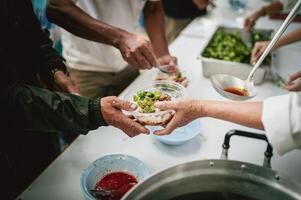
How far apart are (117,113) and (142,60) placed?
17.7 inches

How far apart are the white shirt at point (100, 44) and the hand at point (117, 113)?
1012mm

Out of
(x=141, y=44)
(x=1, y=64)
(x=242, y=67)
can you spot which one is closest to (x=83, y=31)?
(x=141, y=44)

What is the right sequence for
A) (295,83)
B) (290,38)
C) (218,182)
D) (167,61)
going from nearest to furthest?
1. (218,182)
2. (295,83)
3. (290,38)
4. (167,61)

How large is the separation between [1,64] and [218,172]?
3.22ft

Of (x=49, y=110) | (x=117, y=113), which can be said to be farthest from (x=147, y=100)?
(x=49, y=110)

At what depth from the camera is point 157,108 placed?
57.1 inches

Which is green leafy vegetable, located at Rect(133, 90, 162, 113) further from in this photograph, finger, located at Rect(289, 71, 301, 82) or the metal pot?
finger, located at Rect(289, 71, 301, 82)

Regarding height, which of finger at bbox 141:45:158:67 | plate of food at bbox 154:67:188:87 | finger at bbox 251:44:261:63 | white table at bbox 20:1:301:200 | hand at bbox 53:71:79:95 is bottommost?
white table at bbox 20:1:301:200

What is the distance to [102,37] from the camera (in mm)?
1856

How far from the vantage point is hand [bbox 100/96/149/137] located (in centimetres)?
140

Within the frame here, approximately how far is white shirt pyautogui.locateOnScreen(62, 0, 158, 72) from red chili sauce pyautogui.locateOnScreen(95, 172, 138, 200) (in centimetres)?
115

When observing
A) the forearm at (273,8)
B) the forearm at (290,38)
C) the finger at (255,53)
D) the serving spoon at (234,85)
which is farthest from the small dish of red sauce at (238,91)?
the forearm at (273,8)

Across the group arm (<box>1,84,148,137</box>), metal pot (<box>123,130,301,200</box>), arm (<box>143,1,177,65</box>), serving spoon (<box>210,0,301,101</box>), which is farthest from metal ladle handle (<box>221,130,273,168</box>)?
arm (<box>143,1,177,65</box>)

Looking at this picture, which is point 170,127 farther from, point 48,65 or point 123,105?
point 48,65
